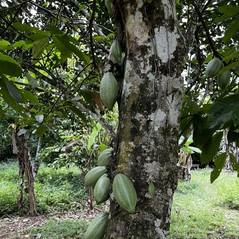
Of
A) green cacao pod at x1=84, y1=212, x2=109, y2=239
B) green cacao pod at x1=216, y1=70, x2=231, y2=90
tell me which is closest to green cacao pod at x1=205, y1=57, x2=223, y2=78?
green cacao pod at x1=216, y1=70, x2=231, y2=90

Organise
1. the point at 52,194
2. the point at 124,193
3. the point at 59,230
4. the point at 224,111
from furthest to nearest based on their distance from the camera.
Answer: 1. the point at 52,194
2. the point at 59,230
3. the point at 224,111
4. the point at 124,193

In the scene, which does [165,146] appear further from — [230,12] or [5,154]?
[5,154]

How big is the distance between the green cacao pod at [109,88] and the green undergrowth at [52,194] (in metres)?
4.30

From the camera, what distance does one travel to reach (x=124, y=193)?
610 mm

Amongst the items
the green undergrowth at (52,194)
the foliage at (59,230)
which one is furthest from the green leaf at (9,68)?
the green undergrowth at (52,194)

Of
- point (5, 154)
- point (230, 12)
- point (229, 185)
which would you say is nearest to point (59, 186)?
point (229, 185)

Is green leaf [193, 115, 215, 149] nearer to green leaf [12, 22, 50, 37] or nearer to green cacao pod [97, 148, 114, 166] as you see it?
green cacao pod [97, 148, 114, 166]

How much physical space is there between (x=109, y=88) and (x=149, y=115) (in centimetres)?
14

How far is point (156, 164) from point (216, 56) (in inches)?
23.7

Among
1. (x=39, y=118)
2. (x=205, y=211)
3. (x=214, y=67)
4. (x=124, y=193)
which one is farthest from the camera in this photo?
(x=205, y=211)

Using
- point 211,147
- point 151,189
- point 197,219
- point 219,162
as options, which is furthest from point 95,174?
point 197,219

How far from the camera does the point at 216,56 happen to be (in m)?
1.11

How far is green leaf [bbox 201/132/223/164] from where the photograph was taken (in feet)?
3.78

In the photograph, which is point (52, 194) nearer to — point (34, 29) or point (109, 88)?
point (34, 29)
